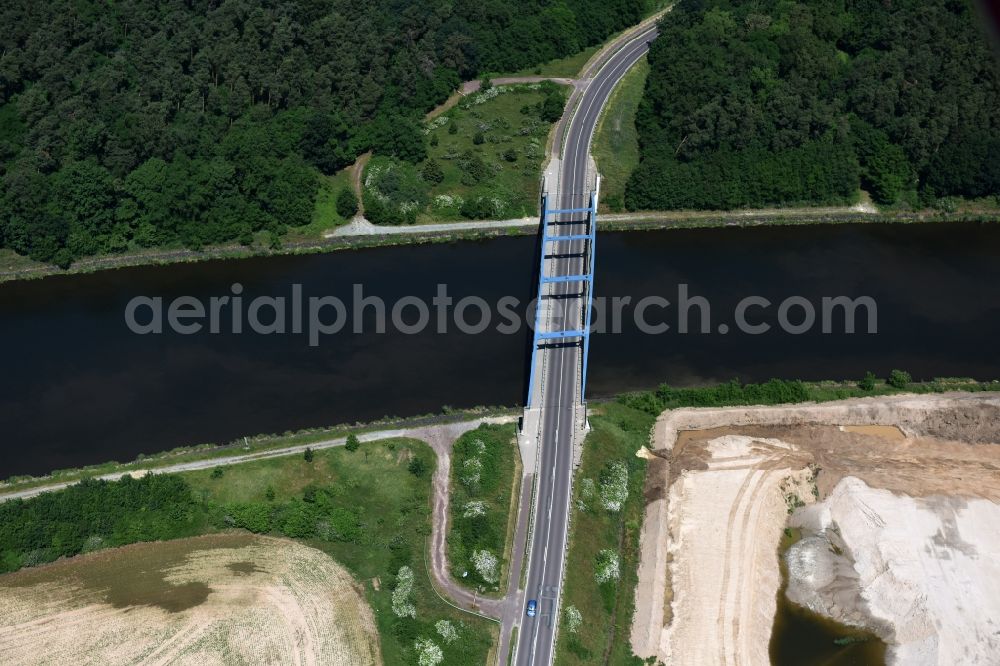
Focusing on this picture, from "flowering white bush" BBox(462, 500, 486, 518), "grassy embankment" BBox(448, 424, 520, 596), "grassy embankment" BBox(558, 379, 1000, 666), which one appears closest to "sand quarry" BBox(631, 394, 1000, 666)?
"grassy embankment" BBox(558, 379, 1000, 666)

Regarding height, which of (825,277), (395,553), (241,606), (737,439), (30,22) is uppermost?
(30,22)

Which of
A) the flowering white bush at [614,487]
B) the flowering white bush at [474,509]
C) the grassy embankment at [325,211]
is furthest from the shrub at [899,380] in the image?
the grassy embankment at [325,211]

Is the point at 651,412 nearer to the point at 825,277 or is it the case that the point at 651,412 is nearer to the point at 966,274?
the point at 825,277

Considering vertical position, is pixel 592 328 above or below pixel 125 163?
below

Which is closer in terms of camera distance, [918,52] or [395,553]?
[395,553]

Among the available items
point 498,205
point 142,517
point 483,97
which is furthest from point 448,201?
point 142,517

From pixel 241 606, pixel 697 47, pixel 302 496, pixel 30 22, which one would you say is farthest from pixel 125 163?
pixel 697 47

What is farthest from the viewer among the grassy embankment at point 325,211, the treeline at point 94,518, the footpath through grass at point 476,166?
the footpath through grass at point 476,166

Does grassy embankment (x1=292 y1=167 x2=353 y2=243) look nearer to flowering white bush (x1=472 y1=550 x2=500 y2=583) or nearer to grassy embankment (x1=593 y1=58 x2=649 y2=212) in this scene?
grassy embankment (x1=593 y1=58 x2=649 y2=212)

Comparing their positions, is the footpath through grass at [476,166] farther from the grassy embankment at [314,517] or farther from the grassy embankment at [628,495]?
the grassy embankment at [314,517]
